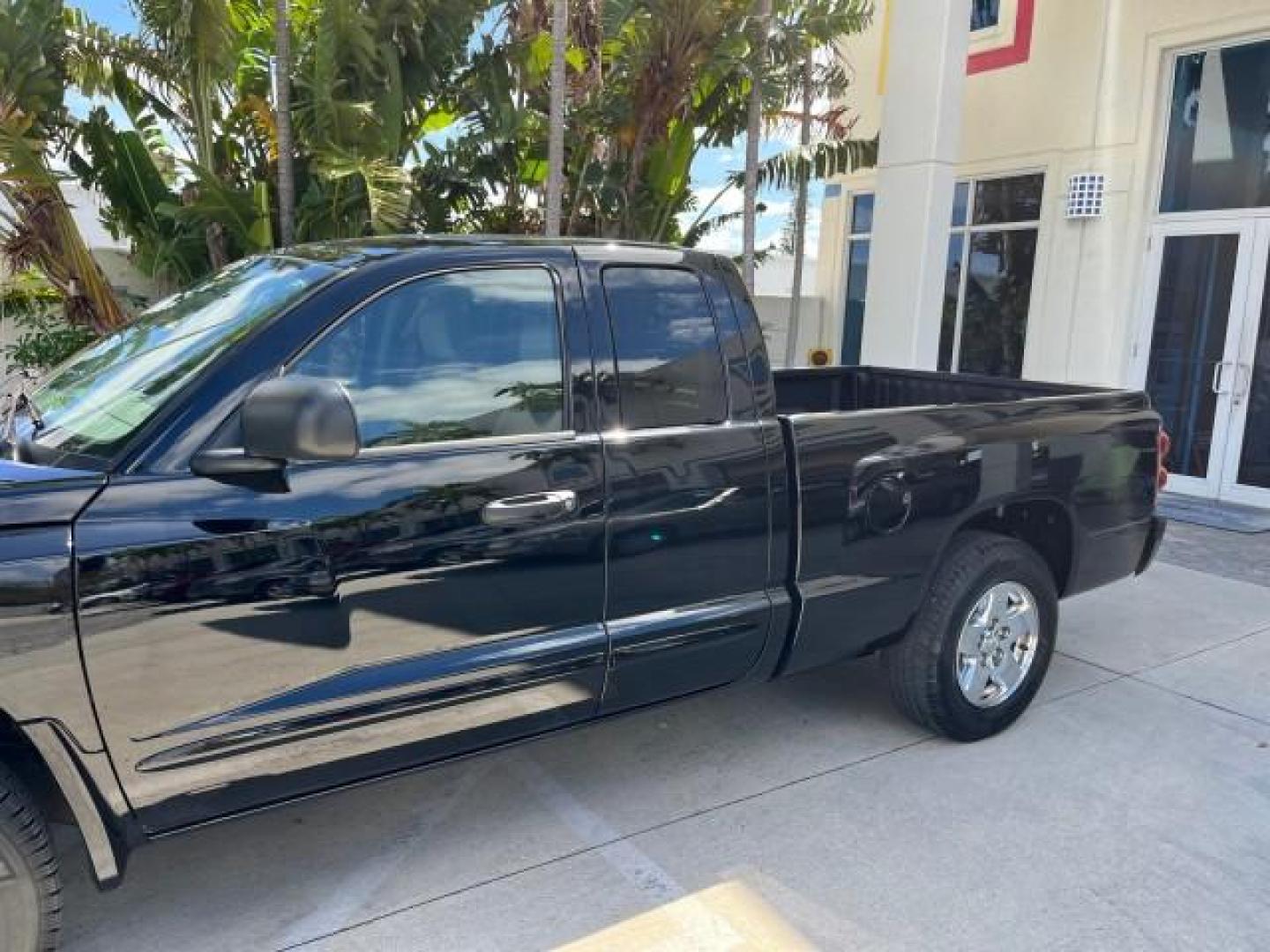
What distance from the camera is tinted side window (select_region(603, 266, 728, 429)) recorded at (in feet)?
10.3

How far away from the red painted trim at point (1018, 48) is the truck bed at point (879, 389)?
6000mm

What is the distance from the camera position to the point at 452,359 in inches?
112

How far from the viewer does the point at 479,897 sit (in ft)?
9.77

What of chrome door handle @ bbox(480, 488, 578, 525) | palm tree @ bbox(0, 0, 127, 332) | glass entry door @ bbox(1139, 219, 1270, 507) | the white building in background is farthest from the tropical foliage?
chrome door handle @ bbox(480, 488, 578, 525)

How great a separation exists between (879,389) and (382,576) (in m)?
3.92

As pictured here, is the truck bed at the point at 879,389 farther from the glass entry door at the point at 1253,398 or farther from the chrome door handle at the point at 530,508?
the glass entry door at the point at 1253,398

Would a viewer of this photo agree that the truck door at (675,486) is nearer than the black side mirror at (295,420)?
No

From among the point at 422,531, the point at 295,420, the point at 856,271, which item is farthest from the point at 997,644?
the point at 856,271

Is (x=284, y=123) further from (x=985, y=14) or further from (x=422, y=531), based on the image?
(x=985, y=14)

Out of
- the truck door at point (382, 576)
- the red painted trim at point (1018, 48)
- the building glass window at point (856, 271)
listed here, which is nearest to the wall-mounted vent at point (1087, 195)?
the red painted trim at point (1018, 48)

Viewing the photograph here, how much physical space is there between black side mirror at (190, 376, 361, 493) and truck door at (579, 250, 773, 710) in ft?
2.87

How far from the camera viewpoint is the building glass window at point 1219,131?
28.6ft

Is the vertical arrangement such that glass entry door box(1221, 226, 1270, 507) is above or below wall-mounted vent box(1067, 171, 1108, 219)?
below

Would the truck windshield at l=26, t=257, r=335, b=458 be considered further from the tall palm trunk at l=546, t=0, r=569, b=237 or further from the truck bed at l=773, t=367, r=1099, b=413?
the tall palm trunk at l=546, t=0, r=569, b=237
